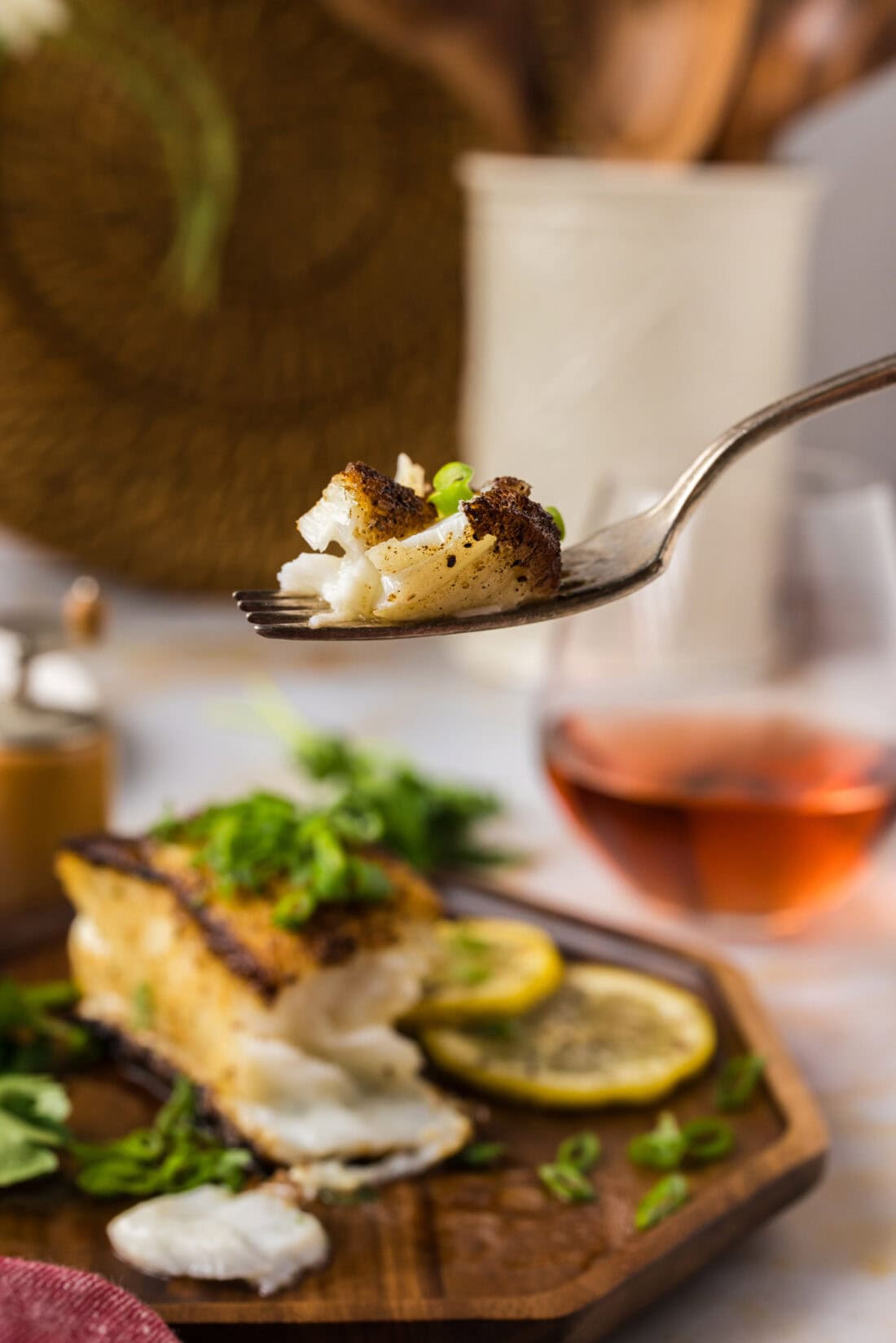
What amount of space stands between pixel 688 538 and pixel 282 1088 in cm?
87

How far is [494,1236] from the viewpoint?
1.32 meters

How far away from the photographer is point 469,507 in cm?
107

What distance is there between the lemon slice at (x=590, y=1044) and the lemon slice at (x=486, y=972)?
21mm

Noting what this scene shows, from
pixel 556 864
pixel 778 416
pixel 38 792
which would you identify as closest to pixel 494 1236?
pixel 778 416

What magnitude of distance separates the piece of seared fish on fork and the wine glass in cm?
41

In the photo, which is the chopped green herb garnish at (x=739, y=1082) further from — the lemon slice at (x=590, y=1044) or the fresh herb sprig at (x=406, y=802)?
the fresh herb sprig at (x=406, y=802)

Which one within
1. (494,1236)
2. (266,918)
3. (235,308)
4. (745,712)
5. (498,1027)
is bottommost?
(494,1236)

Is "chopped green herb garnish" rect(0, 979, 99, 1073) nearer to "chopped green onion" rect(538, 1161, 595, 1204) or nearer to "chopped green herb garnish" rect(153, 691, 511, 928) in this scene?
"chopped green herb garnish" rect(153, 691, 511, 928)

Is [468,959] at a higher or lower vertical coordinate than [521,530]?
lower

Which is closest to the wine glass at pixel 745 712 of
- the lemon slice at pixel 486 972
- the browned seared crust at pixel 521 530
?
the lemon slice at pixel 486 972

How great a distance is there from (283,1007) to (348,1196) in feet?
0.61

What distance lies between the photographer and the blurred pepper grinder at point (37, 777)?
1999mm

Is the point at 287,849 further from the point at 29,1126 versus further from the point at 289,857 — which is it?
the point at 29,1126

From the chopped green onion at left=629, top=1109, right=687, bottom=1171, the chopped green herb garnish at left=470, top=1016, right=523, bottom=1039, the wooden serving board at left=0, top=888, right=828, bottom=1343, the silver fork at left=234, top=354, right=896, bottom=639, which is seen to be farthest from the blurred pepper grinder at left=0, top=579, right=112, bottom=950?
the silver fork at left=234, top=354, right=896, bottom=639
